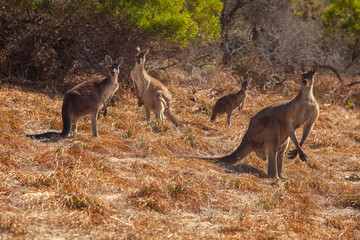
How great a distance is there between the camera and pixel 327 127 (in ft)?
39.5

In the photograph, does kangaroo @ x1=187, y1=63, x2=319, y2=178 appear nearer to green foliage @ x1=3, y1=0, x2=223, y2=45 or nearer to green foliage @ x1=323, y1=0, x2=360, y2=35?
green foliage @ x1=3, y1=0, x2=223, y2=45

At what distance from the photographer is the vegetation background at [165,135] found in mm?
4777

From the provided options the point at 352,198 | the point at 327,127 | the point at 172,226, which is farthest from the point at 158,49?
the point at 172,226

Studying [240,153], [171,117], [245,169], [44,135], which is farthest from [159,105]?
[44,135]

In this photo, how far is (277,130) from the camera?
7.29m

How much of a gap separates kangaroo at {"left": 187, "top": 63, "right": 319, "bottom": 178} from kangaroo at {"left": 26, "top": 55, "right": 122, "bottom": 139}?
2.09 metres

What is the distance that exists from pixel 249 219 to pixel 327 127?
762cm

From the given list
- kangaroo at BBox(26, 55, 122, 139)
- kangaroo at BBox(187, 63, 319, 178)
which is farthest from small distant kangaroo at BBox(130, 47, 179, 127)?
kangaroo at BBox(187, 63, 319, 178)

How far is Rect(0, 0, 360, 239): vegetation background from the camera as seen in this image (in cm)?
478

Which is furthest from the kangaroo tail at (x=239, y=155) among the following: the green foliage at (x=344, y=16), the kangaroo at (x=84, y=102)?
the green foliage at (x=344, y=16)

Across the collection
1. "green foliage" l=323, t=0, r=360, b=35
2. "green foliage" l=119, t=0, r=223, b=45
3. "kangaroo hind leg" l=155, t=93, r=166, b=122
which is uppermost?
"green foliage" l=323, t=0, r=360, b=35

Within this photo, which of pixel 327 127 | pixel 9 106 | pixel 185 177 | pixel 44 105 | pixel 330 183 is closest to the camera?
pixel 185 177

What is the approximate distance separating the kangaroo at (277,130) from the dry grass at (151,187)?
0.86 ft

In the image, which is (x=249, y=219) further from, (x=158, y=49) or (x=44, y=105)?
→ (x=158, y=49)
